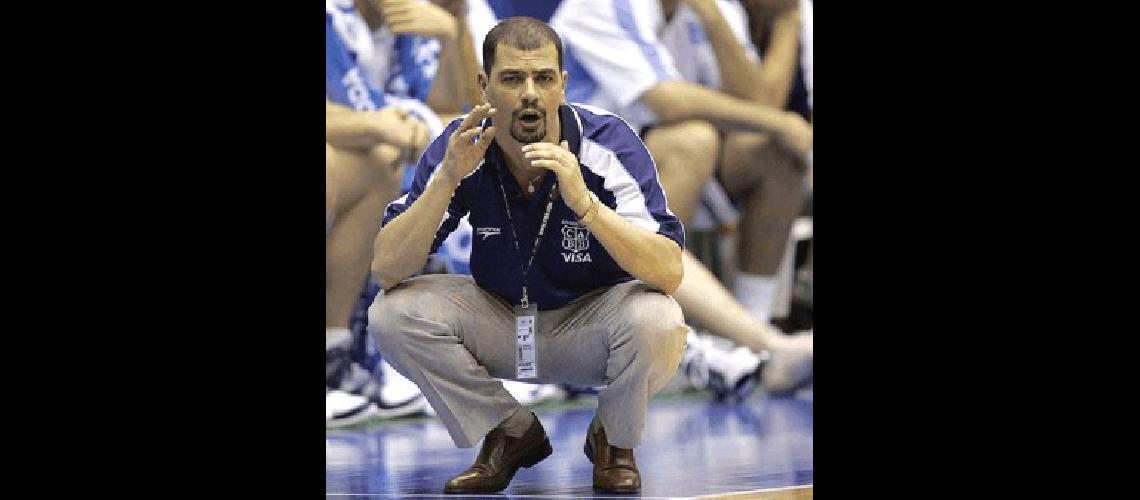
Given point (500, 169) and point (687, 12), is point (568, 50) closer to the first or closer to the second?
point (687, 12)

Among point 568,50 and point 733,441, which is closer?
point 733,441

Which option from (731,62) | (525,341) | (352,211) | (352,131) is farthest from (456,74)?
(525,341)

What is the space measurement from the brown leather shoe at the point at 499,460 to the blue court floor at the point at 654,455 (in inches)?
1.9

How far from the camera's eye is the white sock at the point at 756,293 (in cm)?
552

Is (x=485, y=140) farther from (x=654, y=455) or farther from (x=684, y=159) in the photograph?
(x=684, y=159)

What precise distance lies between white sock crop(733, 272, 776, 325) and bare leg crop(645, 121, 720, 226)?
0.32 metres

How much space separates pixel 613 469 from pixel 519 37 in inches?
38.9

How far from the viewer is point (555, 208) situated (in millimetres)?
3447

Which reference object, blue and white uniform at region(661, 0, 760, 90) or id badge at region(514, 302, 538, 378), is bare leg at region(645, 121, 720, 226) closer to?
blue and white uniform at region(661, 0, 760, 90)

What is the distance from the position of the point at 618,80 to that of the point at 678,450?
157cm

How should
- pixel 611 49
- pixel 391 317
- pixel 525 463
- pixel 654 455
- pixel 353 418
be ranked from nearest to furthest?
pixel 391 317, pixel 525 463, pixel 654 455, pixel 353 418, pixel 611 49

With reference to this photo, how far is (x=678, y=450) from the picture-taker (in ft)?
13.6

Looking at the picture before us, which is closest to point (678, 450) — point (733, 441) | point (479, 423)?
point (733, 441)

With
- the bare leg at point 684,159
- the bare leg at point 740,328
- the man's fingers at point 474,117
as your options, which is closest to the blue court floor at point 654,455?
the bare leg at point 740,328
